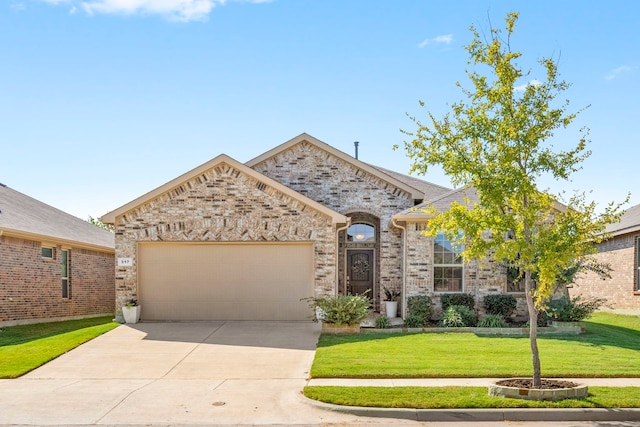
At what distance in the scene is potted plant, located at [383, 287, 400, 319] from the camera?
20.1 metres

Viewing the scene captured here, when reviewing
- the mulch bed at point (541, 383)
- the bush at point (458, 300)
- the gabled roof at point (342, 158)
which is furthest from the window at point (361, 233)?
Result: the mulch bed at point (541, 383)

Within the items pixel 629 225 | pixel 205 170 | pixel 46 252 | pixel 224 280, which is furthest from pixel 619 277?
pixel 46 252

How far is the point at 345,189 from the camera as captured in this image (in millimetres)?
21547

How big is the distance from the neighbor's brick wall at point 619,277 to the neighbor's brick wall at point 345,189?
6846 millimetres

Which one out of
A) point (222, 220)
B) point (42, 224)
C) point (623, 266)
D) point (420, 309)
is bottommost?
point (420, 309)

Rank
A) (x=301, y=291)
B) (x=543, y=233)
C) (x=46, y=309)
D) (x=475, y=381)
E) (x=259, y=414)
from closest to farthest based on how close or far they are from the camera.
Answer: (x=259, y=414)
(x=543, y=233)
(x=475, y=381)
(x=301, y=291)
(x=46, y=309)

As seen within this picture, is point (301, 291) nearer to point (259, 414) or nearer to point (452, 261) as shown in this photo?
point (452, 261)

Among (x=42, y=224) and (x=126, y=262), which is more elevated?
(x=42, y=224)

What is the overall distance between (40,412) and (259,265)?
9.98 metres

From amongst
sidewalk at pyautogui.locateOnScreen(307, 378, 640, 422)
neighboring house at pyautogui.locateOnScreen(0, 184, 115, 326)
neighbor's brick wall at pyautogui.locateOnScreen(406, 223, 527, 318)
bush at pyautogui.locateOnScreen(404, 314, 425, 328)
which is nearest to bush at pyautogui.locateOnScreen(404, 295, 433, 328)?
bush at pyautogui.locateOnScreen(404, 314, 425, 328)

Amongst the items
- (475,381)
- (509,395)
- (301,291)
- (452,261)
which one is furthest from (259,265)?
(509,395)

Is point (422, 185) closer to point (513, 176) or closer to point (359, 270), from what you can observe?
point (359, 270)

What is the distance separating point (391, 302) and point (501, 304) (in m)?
3.43

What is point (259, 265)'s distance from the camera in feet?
62.0
